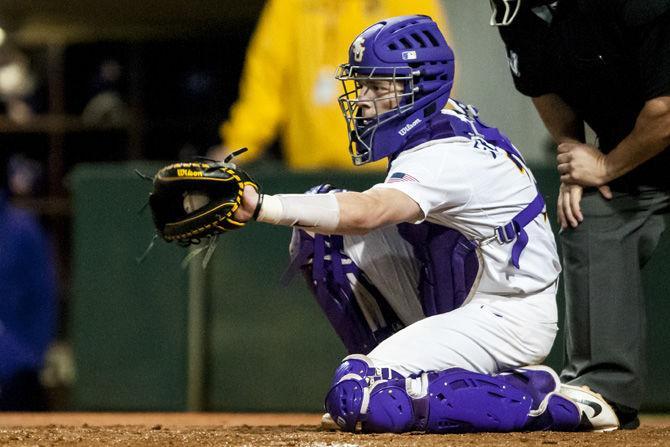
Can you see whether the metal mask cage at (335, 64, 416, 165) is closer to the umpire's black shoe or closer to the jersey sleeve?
the jersey sleeve

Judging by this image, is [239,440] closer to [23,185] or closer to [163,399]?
[163,399]

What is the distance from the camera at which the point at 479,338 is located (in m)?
3.94

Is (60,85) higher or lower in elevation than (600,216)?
higher

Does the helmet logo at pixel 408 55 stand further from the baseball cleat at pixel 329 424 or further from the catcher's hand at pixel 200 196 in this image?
the baseball cleat at pixel 329 424

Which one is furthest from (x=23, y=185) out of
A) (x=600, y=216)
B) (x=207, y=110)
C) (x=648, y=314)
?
(x=600, y=216)

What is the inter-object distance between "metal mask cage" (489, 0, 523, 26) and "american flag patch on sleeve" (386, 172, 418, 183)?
0.84 m

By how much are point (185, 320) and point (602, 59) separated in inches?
106

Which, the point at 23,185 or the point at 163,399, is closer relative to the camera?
the point at 163,399

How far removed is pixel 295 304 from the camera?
19.8ft

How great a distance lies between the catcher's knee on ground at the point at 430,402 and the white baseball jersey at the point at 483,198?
0.35 meters

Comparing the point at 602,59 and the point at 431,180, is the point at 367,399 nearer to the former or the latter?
the point at 431,180

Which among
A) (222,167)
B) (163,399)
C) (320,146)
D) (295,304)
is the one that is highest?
(320,146)

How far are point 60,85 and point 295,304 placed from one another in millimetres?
5188

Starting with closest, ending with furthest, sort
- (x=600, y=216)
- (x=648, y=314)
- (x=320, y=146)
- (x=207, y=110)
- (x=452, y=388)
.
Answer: (x=452, y=388), (x=600, y=216), (x=648, y=314), (x=320, y=146), (x=207, y=110)
